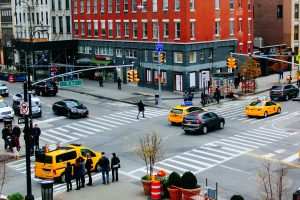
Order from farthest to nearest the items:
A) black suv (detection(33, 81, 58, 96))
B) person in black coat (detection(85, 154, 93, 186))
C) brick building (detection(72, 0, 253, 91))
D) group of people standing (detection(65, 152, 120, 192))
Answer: brick building (detection(72, 0, 253, 91)), black suv (detection(33, 81, 58, 96)), person in black coat (detection(85, 154, 93, 186)), group of people standing (detection(65, 152, 120, 192))

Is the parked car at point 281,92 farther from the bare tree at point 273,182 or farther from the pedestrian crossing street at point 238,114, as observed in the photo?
the bare tree at point 273,182

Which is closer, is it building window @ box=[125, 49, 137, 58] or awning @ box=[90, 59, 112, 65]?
building window @ box=[125, 49, 137, 58]

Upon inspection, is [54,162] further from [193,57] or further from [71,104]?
[193,57]

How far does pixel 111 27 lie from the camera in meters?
79.3

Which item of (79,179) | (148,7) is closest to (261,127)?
(79,179)

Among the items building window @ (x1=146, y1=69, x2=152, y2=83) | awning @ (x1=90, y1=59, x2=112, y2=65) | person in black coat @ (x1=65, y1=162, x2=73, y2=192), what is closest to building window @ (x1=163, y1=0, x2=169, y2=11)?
building window @ (x1=146, y1=69, x2=152, y2=83)

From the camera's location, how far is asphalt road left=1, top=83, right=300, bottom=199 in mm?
29969

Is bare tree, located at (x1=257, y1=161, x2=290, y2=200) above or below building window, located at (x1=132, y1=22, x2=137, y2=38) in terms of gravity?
below

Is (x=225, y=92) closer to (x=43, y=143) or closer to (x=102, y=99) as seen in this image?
(x=102, y=99)

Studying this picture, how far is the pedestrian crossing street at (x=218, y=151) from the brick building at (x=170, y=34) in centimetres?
2572

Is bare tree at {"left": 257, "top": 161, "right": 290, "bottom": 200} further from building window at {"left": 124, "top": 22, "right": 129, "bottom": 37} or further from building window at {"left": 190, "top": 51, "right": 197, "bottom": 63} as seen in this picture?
building window at {"left": 124, "top": 22, "right": 129, "bottom": 37}

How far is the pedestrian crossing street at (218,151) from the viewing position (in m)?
31.9

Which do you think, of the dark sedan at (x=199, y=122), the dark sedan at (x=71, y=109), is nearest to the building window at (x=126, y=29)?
the dark sedan at (x=71, y=109)

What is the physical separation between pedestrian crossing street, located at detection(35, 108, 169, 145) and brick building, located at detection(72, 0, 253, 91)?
15.3 metres
